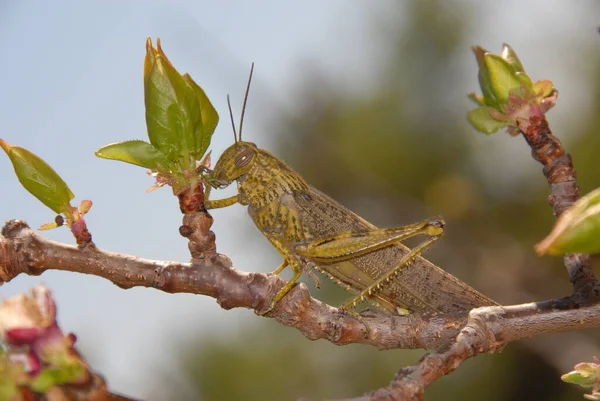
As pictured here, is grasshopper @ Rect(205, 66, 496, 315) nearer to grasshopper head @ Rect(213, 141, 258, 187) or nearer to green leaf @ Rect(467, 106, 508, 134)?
grasshopper head @ Rect(213, 141, 258, 187)

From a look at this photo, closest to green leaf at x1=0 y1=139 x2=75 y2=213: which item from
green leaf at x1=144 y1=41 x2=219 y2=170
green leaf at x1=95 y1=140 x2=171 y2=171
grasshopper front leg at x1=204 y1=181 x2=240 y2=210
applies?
green leaf at x1=95 y1=140 x2=171 y2=171

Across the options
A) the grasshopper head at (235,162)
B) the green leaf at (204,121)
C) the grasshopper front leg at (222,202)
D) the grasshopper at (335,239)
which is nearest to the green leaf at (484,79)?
the grasshopper at (335,239)

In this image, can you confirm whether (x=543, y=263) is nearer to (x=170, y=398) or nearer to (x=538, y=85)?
(x=538, y=85)

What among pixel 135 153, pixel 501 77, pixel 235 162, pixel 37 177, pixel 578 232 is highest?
pixel 501 77

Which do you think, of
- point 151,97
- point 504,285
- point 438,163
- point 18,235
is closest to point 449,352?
point 151,97

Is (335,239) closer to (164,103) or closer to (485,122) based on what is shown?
(485,122)

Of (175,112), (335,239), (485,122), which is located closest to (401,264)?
(335,239)

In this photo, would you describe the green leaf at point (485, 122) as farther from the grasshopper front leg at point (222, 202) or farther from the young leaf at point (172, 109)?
the grasshopper front leg at point (222, 202)
